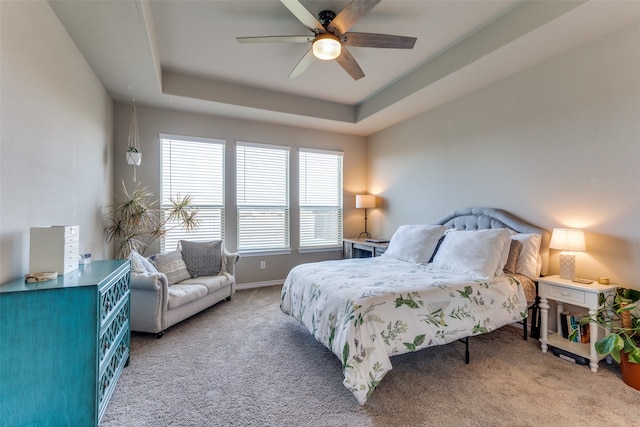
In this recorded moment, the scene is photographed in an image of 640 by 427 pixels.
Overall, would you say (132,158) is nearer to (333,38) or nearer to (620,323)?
(333,38)

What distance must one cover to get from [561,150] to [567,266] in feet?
3.73

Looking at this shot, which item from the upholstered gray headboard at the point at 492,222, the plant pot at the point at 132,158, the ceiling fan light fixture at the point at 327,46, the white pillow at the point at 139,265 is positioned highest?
the ceiling fan light fixture at the point at 327,46

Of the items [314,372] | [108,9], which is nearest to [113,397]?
[314,372]

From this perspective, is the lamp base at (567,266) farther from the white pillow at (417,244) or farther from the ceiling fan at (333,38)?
the ceiling fan at (333,38)

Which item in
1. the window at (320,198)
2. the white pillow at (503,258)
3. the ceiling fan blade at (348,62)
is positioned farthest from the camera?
the window at (320,198)

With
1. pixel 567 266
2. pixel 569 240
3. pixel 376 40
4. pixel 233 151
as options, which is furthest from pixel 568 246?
pixel 233 151

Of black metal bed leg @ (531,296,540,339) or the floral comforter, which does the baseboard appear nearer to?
the floral comforter

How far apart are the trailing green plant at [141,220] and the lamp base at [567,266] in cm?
428

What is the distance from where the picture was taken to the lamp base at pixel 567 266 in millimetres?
2564

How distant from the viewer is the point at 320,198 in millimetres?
5312

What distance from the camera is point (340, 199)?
217 inches

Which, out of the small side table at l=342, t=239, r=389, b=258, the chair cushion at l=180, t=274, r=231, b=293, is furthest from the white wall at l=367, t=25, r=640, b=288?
the chair cushion at l=180, t=274, r=231, b=293

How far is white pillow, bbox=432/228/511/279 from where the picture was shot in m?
2.68

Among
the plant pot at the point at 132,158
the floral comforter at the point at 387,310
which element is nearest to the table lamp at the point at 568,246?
the floral comforter at the point at 387,310
